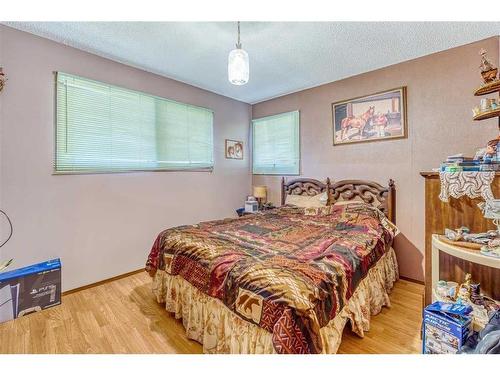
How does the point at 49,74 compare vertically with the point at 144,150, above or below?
above

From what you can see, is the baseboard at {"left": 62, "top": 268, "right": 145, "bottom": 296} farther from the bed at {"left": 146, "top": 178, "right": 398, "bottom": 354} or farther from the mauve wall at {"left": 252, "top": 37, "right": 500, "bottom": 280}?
the mauve wall at {"left": 252, "top": 37, "right": 500, "bottom": 280}

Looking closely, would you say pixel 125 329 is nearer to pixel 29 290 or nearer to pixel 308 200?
pixel 29 290

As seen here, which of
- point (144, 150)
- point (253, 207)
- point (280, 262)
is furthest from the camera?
point (253, 207)

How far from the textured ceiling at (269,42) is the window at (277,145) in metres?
0.91

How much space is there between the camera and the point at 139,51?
260 centimetres

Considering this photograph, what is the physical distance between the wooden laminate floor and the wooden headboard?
39.9 inches

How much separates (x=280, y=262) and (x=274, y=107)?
324 cm

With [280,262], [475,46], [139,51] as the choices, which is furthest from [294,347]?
[475,46]

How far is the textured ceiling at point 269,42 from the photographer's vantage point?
7.04ft

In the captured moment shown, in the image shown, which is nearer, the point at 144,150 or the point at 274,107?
the point at 144,150

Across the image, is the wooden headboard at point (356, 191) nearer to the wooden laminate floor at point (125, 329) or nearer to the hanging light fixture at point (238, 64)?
the wooden laminate floor at point (125, 329)

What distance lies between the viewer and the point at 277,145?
414cm

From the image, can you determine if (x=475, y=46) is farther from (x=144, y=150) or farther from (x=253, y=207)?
(x=144, y=150)

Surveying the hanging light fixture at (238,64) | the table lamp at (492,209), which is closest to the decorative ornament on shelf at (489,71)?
the table lamp at (492,209)
